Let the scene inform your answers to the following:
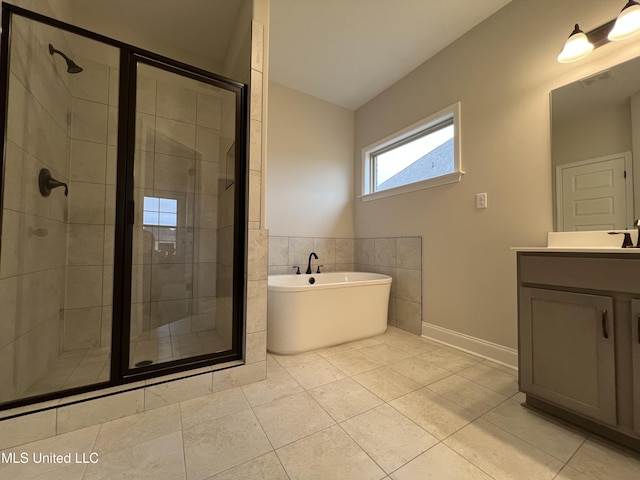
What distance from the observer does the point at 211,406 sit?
1386mm

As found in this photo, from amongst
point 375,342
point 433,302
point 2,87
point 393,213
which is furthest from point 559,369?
point 2,87

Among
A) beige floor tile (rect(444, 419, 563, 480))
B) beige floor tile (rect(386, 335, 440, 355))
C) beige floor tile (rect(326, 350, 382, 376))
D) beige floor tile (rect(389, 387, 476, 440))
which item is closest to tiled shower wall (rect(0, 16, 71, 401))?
beige floor tile (rect(326, 350, 382, 376))

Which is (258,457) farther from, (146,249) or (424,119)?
(424,119)

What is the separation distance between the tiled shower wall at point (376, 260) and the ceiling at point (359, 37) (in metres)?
1.74

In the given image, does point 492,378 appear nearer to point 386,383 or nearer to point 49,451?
point 386,383

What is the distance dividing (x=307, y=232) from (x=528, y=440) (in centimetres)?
236

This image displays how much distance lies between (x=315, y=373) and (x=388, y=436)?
68cm

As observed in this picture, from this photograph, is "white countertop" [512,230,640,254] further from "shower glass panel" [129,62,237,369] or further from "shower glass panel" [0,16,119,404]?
"shower glass panel" [0,16,119,404]

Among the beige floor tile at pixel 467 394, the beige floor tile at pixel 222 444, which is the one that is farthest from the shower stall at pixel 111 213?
the beige floor tile at pixel 467 394

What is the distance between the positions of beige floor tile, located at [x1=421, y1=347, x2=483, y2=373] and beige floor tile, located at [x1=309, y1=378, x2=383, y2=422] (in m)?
0.70

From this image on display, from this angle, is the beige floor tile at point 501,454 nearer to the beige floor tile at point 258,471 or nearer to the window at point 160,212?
the beige floor tile at point 258,471

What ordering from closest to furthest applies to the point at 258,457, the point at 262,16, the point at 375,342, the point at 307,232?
the point at 258,457, the point at 262,16, the point at 375,342, the point at 307,232

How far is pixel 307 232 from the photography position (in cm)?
300

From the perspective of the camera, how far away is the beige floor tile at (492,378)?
Answer: 1.55 m
